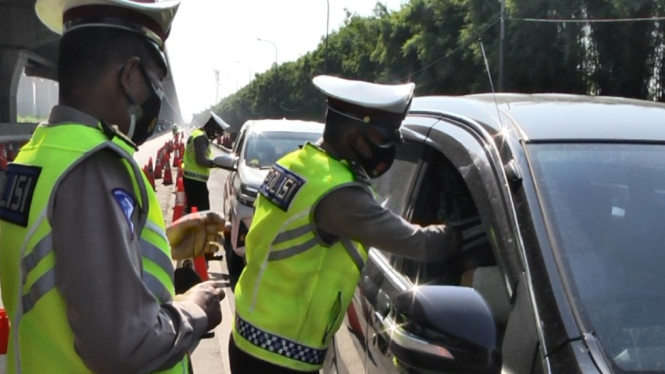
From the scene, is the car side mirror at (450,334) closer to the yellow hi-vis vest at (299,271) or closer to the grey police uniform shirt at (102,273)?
the grey police uniform shirt at (102,273)

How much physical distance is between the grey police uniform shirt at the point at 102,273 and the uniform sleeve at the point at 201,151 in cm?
858

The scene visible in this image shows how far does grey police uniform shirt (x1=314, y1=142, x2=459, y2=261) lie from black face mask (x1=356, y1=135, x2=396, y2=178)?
0.18m

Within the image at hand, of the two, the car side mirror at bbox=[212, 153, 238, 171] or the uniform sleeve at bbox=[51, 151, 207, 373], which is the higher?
the uniform sleeve at bbox=[51, 151, 207, 373]

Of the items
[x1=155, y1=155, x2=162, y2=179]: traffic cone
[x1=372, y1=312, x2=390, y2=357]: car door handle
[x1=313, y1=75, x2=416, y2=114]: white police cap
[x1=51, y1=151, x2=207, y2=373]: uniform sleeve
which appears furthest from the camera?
[x1=155, y1=155, x2=162, y2=179]: traffic cone

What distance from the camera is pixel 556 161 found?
7.69ft

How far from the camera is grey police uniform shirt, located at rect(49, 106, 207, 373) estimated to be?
171cm

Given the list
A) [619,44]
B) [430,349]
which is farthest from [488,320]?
[619,44]

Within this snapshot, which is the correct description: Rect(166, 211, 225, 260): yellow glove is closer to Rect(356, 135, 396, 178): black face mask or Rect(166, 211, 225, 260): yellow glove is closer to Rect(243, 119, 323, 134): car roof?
Rect(356, 135, 396, 178): black face mask

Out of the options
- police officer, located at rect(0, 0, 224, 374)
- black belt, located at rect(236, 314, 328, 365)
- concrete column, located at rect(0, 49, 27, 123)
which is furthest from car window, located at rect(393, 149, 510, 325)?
concrete column, located at rect(0, 49, 27, 123)

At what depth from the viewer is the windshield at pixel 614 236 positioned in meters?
1.94

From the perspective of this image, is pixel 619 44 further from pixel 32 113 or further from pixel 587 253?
pixel 32 113

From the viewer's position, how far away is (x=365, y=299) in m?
3.17

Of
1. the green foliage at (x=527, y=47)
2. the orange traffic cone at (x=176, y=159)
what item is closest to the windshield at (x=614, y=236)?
the green foliage at (x=527, y=47)

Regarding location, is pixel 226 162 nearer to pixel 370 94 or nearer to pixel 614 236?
pixel 370 94
